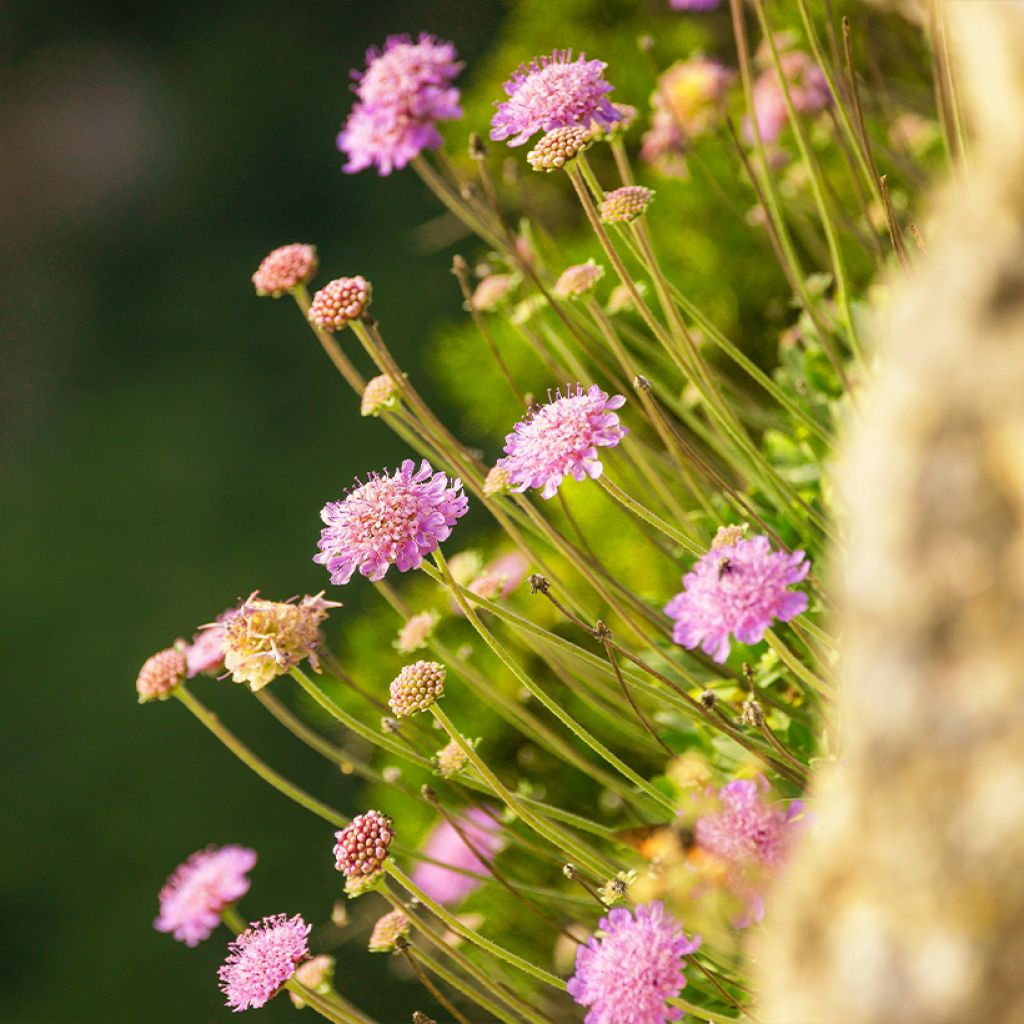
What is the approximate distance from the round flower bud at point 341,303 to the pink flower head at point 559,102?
158 mm

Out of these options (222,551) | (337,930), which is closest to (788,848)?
(337,930)

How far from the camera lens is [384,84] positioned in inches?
42.4

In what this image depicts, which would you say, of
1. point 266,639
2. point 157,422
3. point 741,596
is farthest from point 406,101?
point 157,422

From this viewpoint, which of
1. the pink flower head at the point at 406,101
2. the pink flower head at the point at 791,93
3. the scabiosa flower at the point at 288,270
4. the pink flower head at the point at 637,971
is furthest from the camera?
the pink flower head at the point at 791,93

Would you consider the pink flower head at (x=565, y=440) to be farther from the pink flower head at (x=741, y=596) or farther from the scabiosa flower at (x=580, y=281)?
the scabiosa flower at (x=580, y=281)

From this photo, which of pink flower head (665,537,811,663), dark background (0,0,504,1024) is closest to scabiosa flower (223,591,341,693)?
pink flower head (665,537,811,663)

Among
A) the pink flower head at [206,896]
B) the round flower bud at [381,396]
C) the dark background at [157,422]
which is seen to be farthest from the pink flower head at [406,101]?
the dark background at [157,422]

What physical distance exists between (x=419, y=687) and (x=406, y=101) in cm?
57

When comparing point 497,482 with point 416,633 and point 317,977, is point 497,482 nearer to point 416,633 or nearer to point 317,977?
point 416,633

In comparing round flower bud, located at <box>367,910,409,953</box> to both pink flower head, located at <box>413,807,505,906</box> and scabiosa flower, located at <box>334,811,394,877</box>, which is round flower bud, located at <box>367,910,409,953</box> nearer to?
scabiosa flower, located at <box>334,811,394,877</box>

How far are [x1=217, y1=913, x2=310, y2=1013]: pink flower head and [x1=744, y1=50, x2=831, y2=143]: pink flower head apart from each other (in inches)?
37.4

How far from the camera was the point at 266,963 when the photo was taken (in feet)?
2.42

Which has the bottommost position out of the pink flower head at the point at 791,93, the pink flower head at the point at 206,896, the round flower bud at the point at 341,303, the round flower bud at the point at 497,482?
the pink flower head at the point at 206,896

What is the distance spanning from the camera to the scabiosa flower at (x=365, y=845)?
0.72 m
